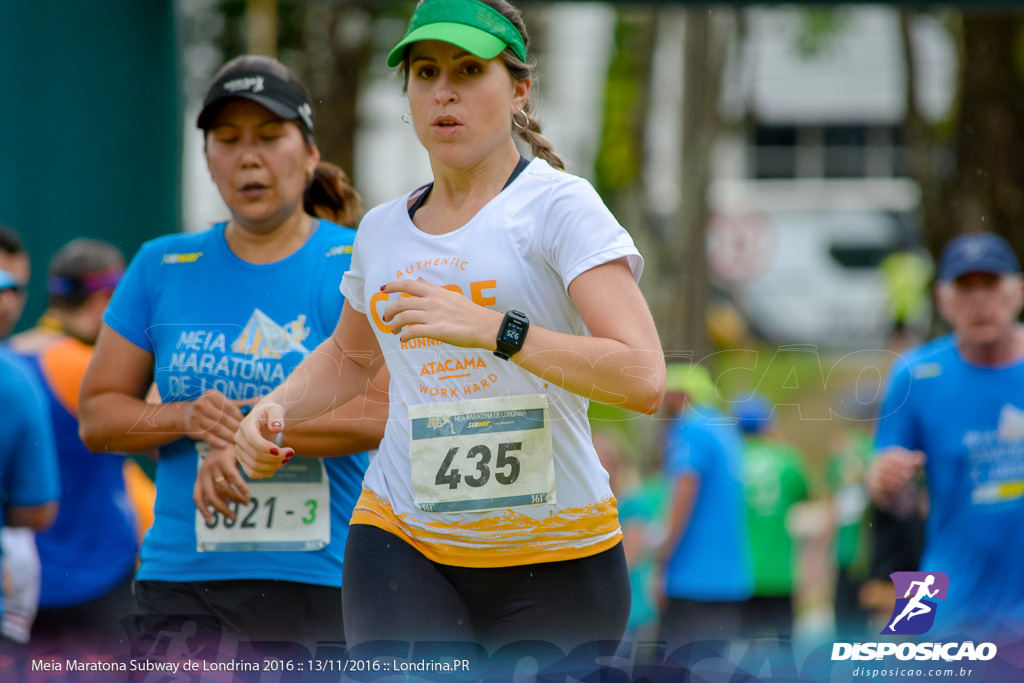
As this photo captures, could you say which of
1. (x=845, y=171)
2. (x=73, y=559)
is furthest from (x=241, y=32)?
(x=845, y=171)

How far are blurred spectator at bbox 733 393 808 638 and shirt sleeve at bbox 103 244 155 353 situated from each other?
15.1ft

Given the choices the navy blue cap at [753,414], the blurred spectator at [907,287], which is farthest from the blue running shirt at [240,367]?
the blurred spectator at [907,287]

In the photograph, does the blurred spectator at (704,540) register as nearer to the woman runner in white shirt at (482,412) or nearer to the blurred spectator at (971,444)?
the blurred spectator at (971,444)

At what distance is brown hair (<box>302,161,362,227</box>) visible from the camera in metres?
3.63

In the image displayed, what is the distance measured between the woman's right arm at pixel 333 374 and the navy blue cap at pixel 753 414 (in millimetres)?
4904

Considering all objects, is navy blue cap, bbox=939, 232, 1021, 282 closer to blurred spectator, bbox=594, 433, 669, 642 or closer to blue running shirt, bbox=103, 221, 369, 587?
blue running shirt, bbox=103, 221, 369, 587

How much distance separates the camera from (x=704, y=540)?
6.93 meters

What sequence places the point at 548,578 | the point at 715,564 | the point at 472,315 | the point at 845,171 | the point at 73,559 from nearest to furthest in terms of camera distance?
the point at 472,315 → the point at 548,578 → the point at 73,559 → the point at 715,564 → the point at 845,171

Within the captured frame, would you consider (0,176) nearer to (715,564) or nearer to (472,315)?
(472,315)

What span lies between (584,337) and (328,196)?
139cm

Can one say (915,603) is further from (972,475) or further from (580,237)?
(580,237)

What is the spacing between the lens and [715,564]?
690 cm

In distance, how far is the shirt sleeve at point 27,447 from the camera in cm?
416

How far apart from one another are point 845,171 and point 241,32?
2018 centimetres
